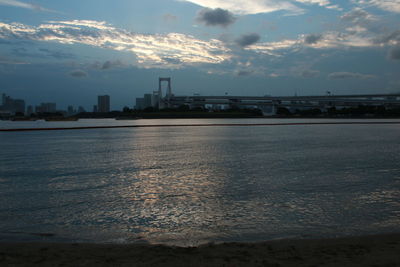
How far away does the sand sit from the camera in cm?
344

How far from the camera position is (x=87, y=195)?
6551 mm

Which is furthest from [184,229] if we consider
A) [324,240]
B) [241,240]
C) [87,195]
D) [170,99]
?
[170,99]

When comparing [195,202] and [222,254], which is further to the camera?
[195,202]

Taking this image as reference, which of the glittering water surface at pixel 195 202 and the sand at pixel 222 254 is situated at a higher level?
the sand at pixel 222 254

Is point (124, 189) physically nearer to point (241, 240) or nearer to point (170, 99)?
point (241, 240)

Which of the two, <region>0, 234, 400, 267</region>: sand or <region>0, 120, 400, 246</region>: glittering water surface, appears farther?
<region>0, 120, 400, 246</region>: glittering water surface

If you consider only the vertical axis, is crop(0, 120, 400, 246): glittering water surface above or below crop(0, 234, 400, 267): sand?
below

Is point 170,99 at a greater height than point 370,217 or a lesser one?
greater

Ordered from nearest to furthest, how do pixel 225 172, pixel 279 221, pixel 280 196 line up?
pixel 279 221 < pixel 280 196 < pixel 225 172

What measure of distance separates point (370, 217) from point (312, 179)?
3.21 meters

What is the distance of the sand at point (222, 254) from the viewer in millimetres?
3436

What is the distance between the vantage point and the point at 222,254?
367 centimetres

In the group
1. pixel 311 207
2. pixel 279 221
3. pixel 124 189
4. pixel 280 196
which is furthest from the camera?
pixel 124 189

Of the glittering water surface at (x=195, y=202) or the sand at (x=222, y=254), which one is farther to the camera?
the glittering water surface at (x=195, y=202)
